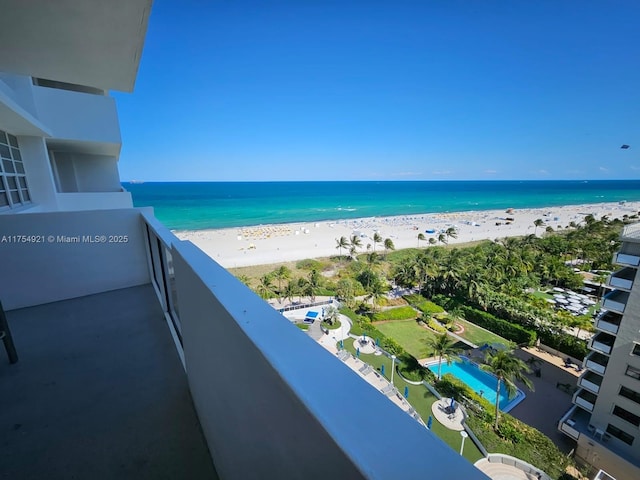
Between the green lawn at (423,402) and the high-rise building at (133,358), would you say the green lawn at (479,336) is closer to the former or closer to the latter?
the green lawn at (423,402)

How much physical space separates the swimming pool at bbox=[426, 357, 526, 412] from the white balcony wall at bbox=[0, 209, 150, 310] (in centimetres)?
1097

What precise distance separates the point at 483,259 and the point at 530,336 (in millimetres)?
8671

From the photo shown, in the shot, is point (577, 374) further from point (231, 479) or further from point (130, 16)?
point (130, 16)

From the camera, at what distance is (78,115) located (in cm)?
646

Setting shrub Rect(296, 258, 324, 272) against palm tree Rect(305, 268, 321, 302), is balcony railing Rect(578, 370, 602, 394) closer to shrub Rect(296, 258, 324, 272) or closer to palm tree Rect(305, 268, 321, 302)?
palm tree Rect(305, 268, 321, 302)

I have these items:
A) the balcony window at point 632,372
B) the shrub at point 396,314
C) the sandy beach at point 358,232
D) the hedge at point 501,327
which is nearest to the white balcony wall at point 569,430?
the balcony window at point 632,372

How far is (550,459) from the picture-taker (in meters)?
7.45

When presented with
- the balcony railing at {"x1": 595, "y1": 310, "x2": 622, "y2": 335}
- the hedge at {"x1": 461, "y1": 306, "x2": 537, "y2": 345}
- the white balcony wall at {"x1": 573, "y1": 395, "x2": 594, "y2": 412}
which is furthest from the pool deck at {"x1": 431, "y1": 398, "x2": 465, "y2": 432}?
Result: the hedge at {"x1": 461, "y1": 306, "x2": 537, "y2": 345}

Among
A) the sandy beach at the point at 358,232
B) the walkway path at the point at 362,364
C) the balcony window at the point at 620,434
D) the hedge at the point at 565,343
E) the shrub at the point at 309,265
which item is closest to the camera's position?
the balcony window at the point at 620,434

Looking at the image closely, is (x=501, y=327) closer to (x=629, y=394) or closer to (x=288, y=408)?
(x=629, y=394)

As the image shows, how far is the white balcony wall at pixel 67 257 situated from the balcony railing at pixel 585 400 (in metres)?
12.4

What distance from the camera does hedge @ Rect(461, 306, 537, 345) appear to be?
1284cm

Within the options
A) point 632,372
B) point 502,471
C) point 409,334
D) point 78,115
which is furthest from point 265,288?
point 632,372

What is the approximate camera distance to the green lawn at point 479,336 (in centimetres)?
1301
